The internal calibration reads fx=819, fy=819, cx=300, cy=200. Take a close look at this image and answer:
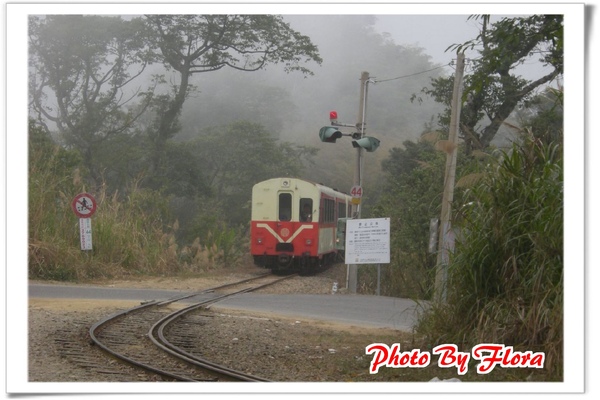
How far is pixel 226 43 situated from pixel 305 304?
11.2m

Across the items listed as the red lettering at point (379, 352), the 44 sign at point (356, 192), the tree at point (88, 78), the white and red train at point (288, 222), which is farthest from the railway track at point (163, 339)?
the tree at point (88, 78)

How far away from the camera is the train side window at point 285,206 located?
2003 centimetres

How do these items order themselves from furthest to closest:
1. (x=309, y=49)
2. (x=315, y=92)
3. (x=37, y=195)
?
(x=315, y=92) < (x=309, y=49) < (x=37, y=195)

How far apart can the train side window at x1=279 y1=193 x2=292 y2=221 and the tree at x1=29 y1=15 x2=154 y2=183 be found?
22.2 ft

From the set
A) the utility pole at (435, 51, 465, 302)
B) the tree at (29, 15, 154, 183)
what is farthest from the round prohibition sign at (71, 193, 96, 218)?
the utility pole at (435, 51, 465, 302)

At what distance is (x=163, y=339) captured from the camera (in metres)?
8.73

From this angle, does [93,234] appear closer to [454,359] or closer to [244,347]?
[244,347]

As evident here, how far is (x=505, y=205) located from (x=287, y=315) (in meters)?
5.14

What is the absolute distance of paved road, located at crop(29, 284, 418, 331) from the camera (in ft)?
37.0

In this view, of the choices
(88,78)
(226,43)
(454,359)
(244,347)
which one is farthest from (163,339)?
(88,78)

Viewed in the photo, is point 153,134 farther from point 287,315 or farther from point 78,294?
point 287,315

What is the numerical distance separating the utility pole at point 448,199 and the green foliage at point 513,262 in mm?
177

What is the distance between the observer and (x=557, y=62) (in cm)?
779
